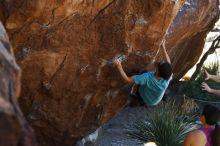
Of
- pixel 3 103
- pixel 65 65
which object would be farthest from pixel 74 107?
pixel 3 103

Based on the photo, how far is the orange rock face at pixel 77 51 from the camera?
20.2ft

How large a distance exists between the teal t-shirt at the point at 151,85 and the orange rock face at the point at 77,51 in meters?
0.27

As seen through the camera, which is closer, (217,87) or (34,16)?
(34,16)

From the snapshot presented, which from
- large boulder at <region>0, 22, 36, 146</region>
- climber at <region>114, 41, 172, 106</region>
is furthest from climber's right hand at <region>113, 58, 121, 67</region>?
large boulder at <region>0, 22, 36, 146</region>

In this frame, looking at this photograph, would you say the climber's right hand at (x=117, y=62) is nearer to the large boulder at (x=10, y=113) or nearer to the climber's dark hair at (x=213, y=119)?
the climber's dark hair at (x=213, y=119)

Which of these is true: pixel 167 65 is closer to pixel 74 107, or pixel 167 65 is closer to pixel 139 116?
pixel 74 107

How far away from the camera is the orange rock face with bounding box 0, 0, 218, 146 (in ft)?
20.2

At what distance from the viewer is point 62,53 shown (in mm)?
6508

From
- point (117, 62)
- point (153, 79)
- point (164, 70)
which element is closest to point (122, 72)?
point (117, 62)

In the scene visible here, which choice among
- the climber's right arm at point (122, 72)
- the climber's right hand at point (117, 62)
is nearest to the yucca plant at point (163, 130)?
the climber's right arm at point (122, 72)

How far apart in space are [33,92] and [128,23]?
160cm

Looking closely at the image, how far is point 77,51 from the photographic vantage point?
21.5ft

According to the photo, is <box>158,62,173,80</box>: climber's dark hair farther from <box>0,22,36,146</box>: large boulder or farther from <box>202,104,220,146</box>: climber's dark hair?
<box>0,22,36,146</box>: large boulder

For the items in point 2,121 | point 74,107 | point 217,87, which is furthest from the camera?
point 217,87
